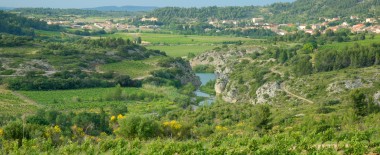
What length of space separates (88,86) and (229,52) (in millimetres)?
40749

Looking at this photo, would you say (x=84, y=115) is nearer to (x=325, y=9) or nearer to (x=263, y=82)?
(x=263, y=82)

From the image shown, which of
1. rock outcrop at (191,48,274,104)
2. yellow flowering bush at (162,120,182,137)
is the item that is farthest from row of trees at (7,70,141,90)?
yellow flowering bush at (162,120,182,137)

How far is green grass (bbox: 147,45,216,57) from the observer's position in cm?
10938

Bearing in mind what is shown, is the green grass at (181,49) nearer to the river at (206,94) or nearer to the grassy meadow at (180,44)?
the grassy meadow at (180,44)

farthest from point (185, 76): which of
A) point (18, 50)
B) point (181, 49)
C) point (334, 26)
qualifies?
point (334, 26)

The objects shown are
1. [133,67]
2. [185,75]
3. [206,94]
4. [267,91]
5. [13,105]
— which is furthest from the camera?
[185,75]

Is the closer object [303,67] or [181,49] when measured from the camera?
[303,67]

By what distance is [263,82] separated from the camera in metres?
64.8

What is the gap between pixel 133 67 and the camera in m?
76.1

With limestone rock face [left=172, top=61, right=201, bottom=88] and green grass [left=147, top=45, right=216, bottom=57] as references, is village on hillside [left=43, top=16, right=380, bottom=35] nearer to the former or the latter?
green grass [left=147, top=45, right=216, bottom=57]

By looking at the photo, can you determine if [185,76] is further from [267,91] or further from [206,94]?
[267,91]

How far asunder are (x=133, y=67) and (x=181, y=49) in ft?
135

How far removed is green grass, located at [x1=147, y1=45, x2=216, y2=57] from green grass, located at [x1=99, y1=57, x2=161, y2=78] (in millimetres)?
26701

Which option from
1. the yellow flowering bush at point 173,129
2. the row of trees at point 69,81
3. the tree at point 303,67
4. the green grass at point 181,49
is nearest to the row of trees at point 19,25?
the green grass at point 181,49
